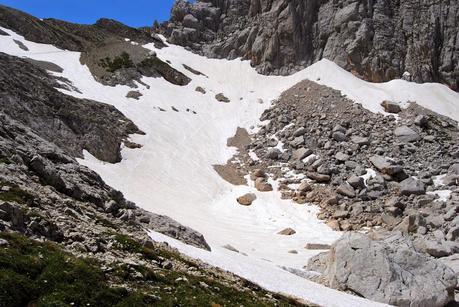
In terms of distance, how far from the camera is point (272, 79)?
91.1 metres

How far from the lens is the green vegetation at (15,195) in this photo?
1800 centimetres

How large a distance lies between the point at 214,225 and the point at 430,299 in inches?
877

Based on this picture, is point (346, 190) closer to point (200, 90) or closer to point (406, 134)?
point (406, 134)

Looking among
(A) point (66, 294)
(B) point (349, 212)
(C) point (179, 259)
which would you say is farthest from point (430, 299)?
(A) point (66, 294)

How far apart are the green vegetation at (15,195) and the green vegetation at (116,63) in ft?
217

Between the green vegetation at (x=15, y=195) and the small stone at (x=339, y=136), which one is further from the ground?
the small stone at (x=339, y=136)

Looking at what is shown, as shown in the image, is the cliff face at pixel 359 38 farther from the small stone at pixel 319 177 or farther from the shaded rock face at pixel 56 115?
the shaded rock face at pixel 56 115

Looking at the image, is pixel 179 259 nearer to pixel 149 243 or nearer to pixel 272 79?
pixel 149 243

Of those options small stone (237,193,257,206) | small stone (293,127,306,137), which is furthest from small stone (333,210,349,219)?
small stone (293,127,306,137)

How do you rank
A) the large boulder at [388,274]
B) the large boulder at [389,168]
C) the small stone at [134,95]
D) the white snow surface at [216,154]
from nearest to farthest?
the large boulder at [388,274]
the white snow surface at [216,154]
the large boulder at [389,168]
the small stone at [134,95]

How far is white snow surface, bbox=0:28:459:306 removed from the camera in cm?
3709

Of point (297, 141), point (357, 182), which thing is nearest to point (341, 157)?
point (357, 182)

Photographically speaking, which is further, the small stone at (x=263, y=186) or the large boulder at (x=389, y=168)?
the small stone at (x=263, y=186)

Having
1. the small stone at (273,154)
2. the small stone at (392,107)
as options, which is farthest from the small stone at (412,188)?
the small stone at (392,107)
